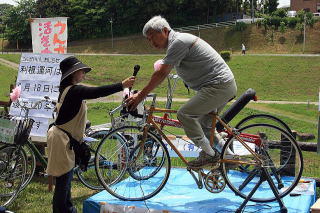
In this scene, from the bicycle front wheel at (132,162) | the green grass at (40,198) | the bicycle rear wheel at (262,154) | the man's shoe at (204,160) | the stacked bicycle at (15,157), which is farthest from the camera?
the green grass at (40,198)

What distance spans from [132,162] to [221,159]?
1.01 m

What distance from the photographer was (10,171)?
16.9 ft

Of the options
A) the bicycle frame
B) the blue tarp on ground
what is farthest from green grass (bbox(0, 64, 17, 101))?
the bicycle frame

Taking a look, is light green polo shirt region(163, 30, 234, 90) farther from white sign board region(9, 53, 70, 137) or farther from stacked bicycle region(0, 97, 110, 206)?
white sign board region(9, 53, 70, 137)

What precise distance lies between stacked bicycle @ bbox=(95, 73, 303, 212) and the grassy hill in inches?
1439

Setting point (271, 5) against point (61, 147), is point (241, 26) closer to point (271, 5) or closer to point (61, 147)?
point (271, 5)

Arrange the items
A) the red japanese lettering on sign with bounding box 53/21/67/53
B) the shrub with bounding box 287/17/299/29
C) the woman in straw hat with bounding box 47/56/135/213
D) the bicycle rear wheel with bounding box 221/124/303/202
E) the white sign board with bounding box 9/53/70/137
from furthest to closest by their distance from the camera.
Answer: the shrub with bounding box 287/17/299/29, the red japanese lettering on sign with bounding box 53/21/67/53, the white sign board with bounding box 9/53/70/137, the bicycle rear wheel with bounding box 221/124/303/202, the woman in straw hat with bounding box 47/56/135/213

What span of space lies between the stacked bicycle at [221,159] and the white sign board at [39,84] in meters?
1.77

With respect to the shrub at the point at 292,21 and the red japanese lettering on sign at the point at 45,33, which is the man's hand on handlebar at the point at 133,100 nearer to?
the red japanese lettering on sign at the point at 45,33

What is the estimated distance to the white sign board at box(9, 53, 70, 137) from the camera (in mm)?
6133

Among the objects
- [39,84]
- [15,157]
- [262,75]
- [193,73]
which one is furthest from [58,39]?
[262,75]

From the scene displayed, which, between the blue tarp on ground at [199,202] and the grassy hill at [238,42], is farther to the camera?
the grassy hill at [238,42]

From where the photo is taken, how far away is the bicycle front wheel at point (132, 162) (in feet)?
14.8

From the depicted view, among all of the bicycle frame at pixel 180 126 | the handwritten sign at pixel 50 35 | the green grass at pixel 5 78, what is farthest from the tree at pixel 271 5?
the bicycle frame at pixel 180 126
